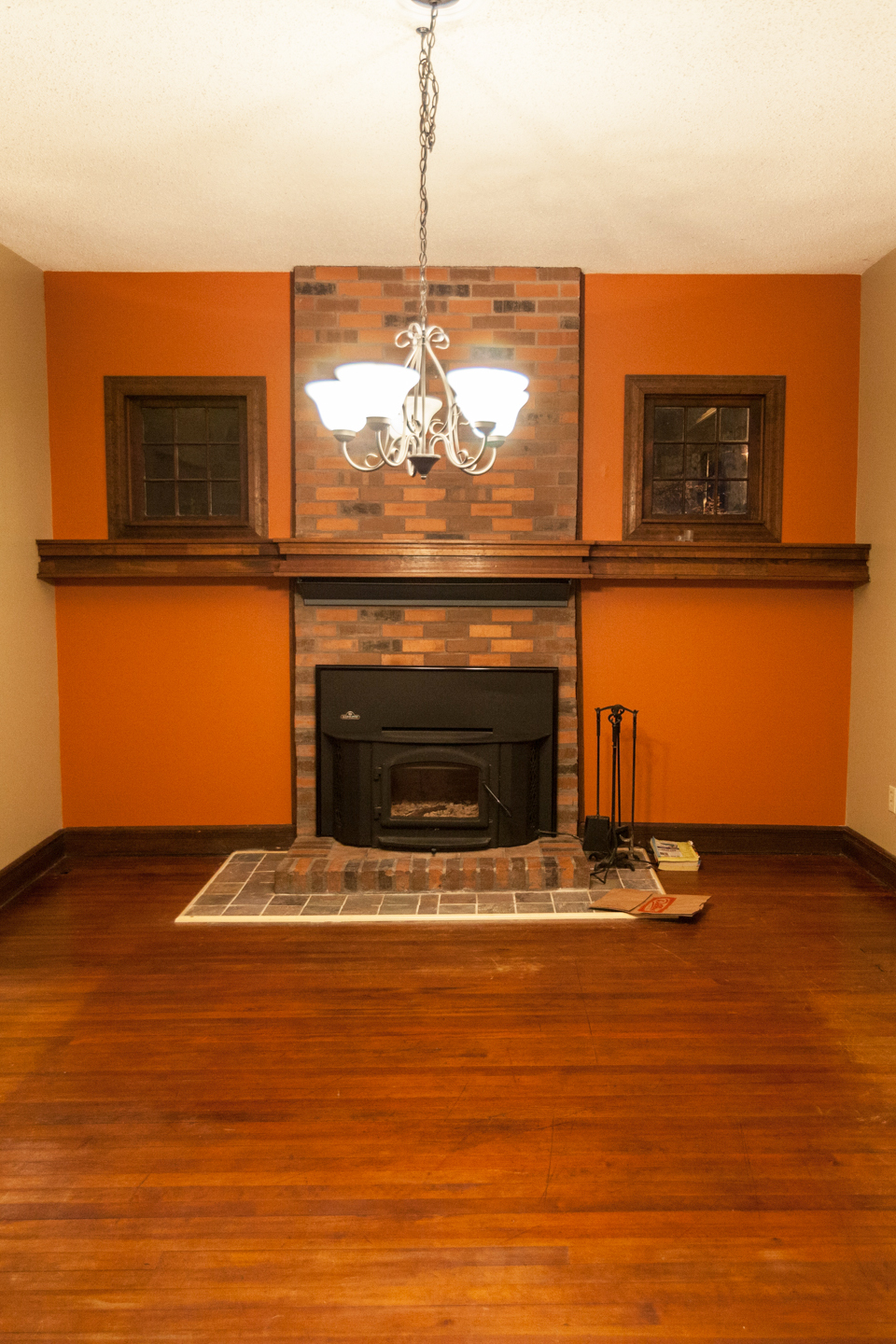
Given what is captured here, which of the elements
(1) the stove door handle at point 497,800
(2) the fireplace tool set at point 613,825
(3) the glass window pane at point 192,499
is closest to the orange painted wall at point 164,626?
(3) the glass window pane at point 192,499

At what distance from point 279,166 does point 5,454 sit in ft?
5.68

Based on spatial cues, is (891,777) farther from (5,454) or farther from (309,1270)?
(5,454)

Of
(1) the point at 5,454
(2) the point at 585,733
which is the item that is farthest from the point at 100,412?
(2) the point at 585,733

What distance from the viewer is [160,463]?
14.0 ft

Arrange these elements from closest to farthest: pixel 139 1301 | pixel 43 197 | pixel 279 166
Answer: pixel 139 1301, pixel 279 166, pixel 43 197

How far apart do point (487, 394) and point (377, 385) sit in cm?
27

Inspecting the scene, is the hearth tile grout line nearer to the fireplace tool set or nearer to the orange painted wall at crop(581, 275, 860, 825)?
the fireplace tool set

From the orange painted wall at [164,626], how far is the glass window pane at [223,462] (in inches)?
7.9

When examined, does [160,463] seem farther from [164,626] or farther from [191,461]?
[164,626]

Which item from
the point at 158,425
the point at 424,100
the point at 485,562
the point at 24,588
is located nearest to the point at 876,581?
the point at 485,562

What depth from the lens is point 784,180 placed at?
10.2ft

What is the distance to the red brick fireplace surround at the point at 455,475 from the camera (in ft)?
13.3

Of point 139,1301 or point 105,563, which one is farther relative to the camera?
point 105,563

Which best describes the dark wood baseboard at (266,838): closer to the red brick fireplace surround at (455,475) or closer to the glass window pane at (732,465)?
the red brick fireplace surround at (455,475)
